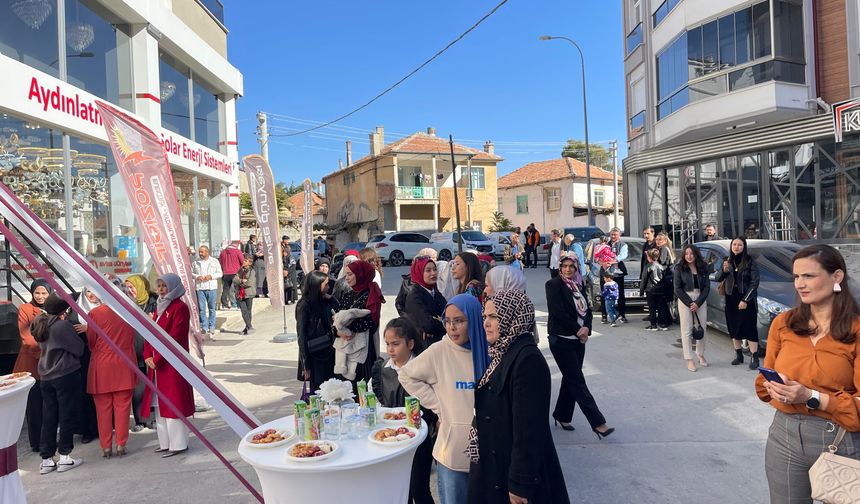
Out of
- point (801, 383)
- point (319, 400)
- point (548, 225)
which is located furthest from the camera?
point (548, 225)

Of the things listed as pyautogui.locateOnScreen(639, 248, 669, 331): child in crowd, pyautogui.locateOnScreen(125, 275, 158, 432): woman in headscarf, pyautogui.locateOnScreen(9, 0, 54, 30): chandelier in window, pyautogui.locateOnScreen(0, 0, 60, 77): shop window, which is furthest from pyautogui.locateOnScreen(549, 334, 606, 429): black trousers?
pyautogui.locateOnScreen(9, 0, 54, 30): chandelier in window

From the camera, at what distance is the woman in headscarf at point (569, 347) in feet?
17.2

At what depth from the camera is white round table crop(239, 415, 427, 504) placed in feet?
9.13

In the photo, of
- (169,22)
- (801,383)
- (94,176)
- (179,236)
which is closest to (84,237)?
(94,176)

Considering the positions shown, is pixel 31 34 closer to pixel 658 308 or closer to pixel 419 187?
pixel 658 308

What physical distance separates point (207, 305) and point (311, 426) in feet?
29.4

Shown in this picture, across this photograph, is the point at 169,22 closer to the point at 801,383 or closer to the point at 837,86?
the point at 801,383

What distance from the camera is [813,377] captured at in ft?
8.43

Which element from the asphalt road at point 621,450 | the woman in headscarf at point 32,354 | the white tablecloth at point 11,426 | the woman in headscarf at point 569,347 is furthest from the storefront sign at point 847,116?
the white tablecloth at point 11,426

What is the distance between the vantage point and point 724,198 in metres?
18.0

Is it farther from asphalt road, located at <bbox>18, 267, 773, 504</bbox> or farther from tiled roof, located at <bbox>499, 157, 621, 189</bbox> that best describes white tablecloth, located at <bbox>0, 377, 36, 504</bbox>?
tiled roof, located at <bbox>499, 157, 621, 189</bbox>

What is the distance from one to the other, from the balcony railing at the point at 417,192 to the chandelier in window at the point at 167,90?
1112 inches

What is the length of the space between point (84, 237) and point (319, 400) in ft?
30.7

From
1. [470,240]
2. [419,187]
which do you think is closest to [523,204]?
[419,187]
